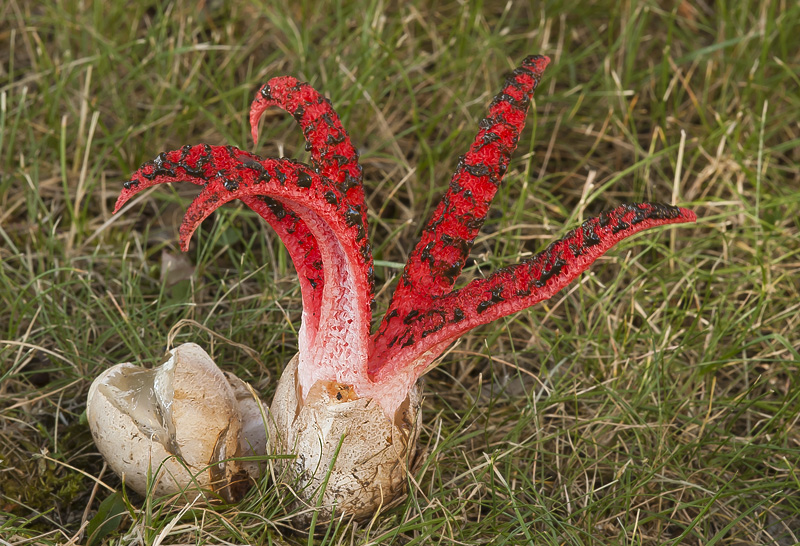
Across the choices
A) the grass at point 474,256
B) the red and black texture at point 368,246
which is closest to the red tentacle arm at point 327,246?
the red and black texture at point 368,246

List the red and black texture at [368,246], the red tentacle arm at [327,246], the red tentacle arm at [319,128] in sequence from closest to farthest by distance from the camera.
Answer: the red tentacle arm at [327,246], the red and black texture at [368,246], the red tentacle arm at [319,128]

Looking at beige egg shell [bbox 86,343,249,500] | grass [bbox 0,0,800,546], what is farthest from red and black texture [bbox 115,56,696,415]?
grass [bbox 0,0,800,546]

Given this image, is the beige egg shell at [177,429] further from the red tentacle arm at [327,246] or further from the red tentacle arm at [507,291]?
the red tentacle arm at [507,291]

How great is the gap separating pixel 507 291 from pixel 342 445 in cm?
67

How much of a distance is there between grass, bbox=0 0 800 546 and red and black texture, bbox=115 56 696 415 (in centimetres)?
50

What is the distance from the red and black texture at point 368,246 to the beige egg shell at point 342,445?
58 millimetres

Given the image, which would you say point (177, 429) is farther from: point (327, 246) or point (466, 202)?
point (466, 202)

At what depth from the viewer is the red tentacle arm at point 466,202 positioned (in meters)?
2.43

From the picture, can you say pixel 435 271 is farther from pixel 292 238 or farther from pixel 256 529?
pixel 256 529

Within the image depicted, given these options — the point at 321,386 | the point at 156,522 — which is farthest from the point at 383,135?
the point at 156,522

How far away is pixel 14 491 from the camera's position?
8.77 feet

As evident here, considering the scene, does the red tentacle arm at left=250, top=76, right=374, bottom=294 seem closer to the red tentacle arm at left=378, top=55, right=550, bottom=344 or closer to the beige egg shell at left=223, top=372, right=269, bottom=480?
the red tentacle arm at left=378, top=55, right=550, bottom=344

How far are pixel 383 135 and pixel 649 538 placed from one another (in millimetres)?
2287

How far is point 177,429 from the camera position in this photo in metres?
2.42
